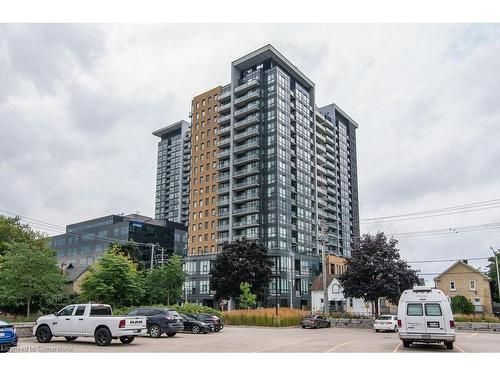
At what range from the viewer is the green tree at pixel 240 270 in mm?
59281

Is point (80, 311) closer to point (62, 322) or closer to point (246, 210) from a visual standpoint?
point (62, 322)

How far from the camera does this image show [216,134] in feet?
320

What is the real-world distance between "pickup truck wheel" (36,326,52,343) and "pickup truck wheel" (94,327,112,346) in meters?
2.66

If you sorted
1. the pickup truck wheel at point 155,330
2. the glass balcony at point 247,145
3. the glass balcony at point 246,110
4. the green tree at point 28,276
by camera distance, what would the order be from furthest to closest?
1. the glass balcony at point 246,110
2. the glass balcony at point 247,145
3. the green tree at point 28,276
4. the pickup truck wheel at point 155,330

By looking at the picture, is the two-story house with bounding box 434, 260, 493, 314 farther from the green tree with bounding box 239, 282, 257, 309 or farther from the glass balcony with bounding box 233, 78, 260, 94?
the glass balcony with bounding box 233, 78, 260, 94

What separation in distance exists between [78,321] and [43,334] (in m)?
2.09

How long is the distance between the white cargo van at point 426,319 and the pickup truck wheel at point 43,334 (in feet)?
51.3

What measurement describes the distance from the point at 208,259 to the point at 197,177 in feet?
62.5

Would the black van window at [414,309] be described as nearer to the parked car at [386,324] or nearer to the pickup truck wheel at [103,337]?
the pickup truck wheel at [103,337]

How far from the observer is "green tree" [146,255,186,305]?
1986 inches

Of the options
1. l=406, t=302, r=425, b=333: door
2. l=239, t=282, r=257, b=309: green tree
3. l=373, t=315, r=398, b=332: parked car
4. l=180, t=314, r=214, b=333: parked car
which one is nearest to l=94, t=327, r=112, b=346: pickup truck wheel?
l=180, t=314, r=214, b=333: parked car

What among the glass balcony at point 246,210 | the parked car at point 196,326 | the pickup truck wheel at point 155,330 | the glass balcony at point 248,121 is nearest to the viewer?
the pickup truck wheel at point 155,330

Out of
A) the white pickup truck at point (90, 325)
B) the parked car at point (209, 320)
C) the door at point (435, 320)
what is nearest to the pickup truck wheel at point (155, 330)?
the white pickup truck at point (90, 325)

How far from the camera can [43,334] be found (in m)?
21.0
